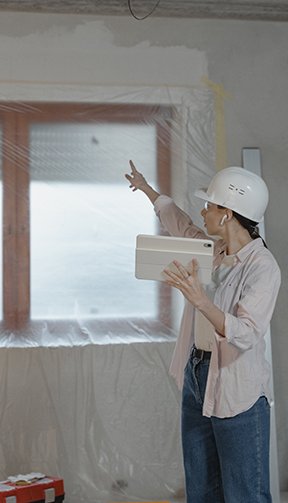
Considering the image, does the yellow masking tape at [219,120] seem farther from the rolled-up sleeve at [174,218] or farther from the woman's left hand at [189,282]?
the woman's left hand at [189,282]

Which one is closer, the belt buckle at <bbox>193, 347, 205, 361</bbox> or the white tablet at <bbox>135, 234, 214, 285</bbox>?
the white tablet at <bbox>135, 234, 214, 285</bbox>

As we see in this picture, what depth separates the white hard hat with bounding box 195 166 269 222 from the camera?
2.32m

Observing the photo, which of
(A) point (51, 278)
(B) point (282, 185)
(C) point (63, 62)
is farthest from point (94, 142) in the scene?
(B) point (282, 185)

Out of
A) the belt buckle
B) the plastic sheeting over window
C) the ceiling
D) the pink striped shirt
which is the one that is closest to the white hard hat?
the pink striped shirt

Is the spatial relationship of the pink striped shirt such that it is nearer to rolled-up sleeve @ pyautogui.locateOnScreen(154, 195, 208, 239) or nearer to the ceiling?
rolled-up sleeve @ pyautogui.locateOnScreen(154, 195, 208, 239)

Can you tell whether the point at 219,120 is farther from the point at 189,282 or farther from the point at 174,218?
the point at 189,282

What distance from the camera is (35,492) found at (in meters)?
3.02

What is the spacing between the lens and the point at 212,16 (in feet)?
12.5

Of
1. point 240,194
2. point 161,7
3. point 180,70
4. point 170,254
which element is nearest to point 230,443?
point 170,254

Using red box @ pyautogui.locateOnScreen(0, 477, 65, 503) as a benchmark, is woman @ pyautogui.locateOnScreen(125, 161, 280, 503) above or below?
above

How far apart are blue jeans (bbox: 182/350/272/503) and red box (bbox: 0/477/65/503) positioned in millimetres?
931

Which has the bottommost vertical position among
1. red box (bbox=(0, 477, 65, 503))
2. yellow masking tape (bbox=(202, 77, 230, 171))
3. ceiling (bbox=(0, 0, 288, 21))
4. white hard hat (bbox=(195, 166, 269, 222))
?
red box (bbox=(0, 477, 65, 503))

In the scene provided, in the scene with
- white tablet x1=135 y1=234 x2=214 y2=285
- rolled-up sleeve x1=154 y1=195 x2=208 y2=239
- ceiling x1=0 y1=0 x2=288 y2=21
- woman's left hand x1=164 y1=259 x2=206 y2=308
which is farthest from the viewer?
ceiling x1=0 y1=0 x2=288 y2=21

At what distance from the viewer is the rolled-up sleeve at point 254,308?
2068 mm
